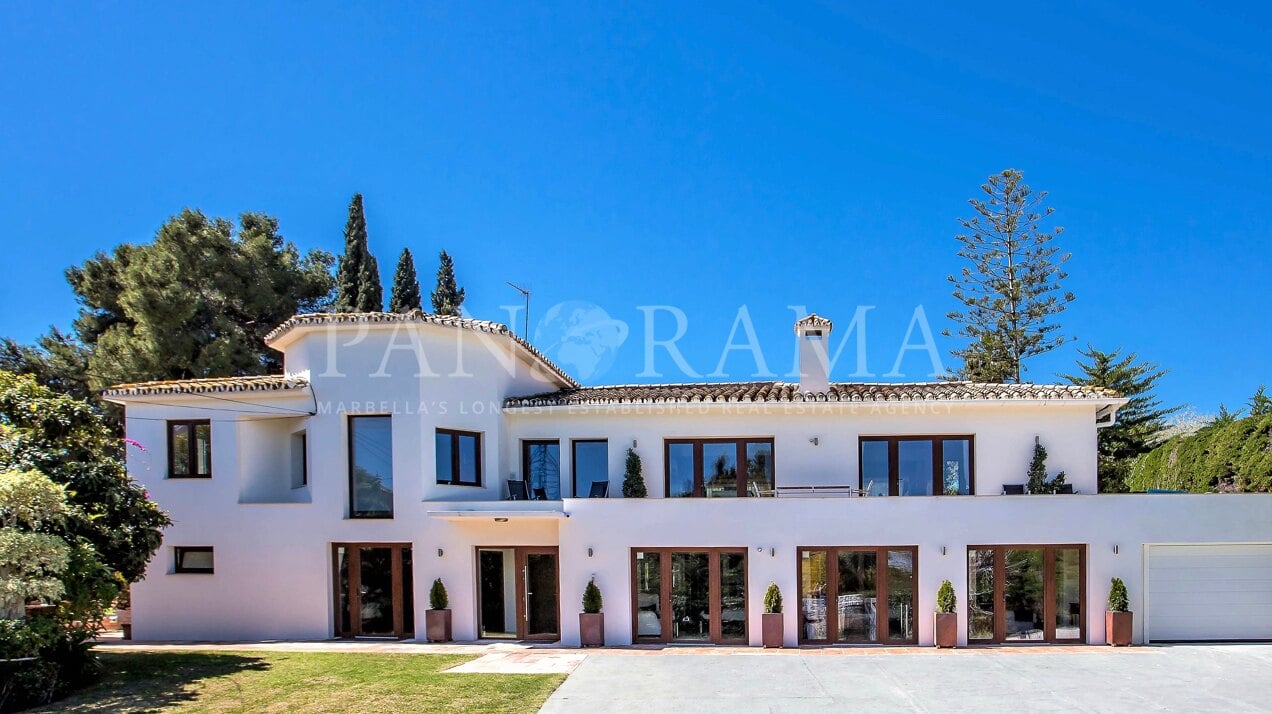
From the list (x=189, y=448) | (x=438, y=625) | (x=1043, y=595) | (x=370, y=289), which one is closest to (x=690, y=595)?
(x=438, y=625)

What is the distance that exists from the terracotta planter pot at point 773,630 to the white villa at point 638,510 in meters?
0.27

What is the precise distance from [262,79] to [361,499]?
11.4 meters

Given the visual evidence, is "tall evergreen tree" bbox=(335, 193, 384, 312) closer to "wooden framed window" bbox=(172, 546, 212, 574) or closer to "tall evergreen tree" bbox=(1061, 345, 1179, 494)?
"wooden framed window" bbox=(172, 546, 212, 574)

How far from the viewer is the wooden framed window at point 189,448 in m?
18.7

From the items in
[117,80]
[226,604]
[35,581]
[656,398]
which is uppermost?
[117,80]

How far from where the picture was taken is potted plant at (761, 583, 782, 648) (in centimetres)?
1612

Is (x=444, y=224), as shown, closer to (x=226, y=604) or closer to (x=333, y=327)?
(x=333, y=327)

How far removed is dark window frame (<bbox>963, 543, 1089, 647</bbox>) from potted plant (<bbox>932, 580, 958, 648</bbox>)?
1.19 ft

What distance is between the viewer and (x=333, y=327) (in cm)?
1758

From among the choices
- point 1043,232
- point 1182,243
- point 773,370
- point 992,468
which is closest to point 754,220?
point 773,370

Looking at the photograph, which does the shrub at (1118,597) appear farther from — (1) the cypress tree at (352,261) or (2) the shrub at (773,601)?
(1) the cypress tree at (352,261)

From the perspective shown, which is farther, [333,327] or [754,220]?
[754,220]

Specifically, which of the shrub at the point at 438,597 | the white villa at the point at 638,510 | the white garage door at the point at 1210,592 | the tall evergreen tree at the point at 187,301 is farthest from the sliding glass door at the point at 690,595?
the tall evergreen tree at the point at 187,301

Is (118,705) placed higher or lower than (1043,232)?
lower
